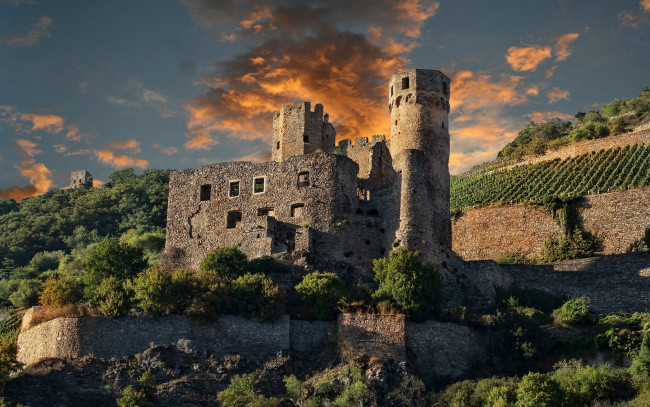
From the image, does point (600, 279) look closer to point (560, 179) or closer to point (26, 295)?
point (560, 179)

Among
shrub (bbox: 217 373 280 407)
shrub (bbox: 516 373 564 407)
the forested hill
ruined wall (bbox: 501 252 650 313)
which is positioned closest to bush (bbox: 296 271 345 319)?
shrub (bbox: 217 373 280 407)

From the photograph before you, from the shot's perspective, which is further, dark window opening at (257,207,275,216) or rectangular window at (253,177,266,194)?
rectangular window at (253,177,266,194)

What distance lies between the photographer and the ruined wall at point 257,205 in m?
50.8

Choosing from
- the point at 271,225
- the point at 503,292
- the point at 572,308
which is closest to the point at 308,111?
the point at 271,225

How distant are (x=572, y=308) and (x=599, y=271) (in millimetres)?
5965

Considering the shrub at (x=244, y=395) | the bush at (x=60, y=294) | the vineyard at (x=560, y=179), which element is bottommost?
the shrub at (x=244, y=395)

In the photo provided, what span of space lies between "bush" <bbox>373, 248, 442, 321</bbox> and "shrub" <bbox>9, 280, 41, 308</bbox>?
70.6ft

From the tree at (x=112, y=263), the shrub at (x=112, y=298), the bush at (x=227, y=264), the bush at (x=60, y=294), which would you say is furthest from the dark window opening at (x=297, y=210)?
the bush at (x=60, y=294)

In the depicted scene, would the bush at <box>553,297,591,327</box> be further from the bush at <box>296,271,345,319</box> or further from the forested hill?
the forested hill

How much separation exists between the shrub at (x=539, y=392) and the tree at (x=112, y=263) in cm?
2213

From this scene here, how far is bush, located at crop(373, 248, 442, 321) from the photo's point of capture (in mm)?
43344

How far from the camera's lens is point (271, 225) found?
50750 millimetres

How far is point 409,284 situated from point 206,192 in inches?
661

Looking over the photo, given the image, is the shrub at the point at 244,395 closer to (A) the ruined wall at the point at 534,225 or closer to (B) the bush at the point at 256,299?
(B) the bush at the point at 256,299
